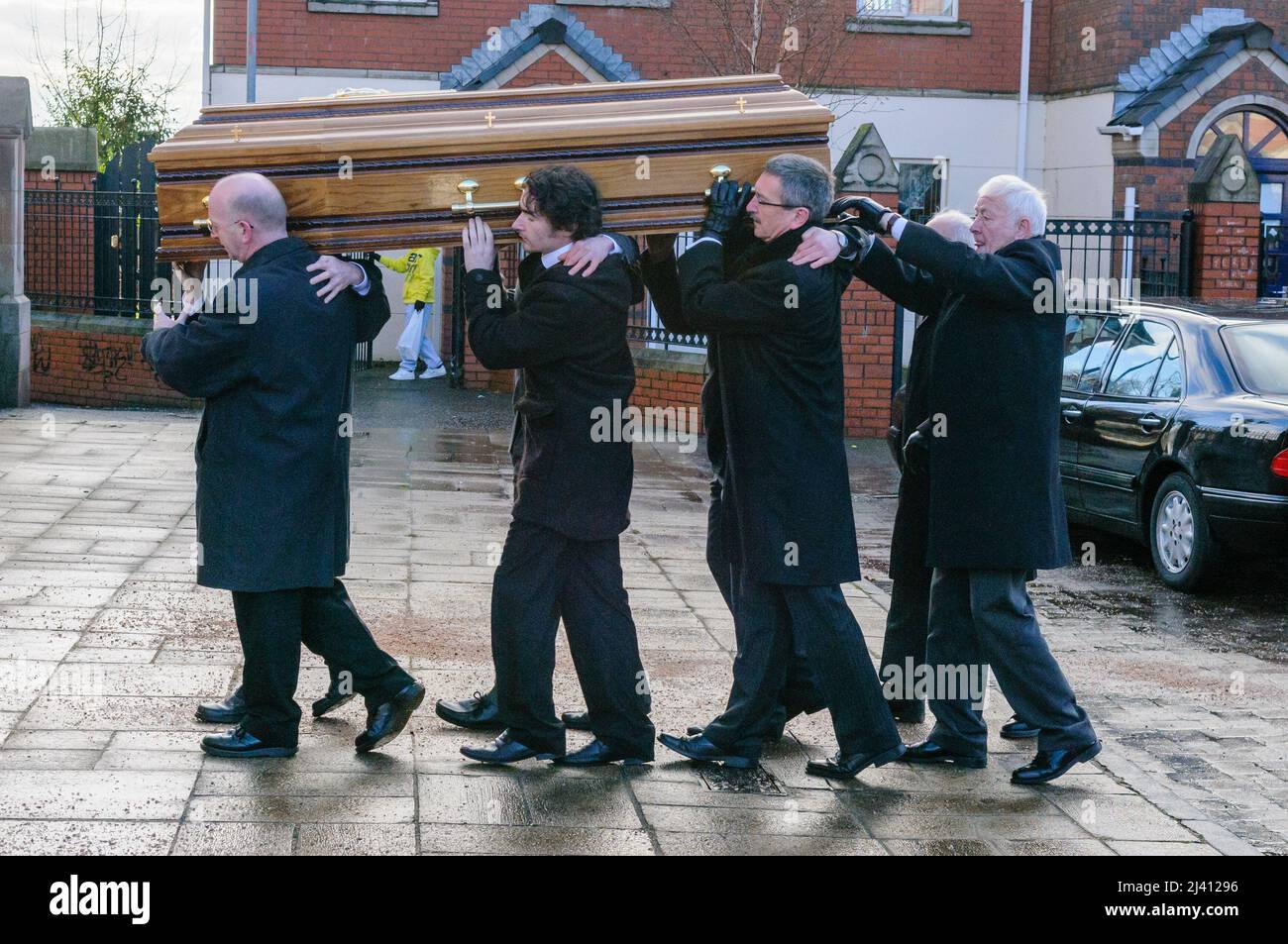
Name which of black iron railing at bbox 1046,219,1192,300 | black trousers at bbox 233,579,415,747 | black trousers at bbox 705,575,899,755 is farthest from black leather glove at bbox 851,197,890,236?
black iron railing at bbox 1046,219,1192,300

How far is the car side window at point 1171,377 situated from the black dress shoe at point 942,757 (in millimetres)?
4346

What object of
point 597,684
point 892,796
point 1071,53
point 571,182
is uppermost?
point 1071,53

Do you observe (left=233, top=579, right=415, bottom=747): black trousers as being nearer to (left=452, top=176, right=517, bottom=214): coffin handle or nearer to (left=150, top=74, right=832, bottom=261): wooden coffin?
(left=150, top=74, right=832, bottom=261): wooden coffin

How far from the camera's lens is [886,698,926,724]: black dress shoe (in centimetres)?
616

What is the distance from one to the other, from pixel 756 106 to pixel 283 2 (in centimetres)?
1746

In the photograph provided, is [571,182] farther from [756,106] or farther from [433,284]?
[433,284]

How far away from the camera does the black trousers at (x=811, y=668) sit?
5289 millimetres

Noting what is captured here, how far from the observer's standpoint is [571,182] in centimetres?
508

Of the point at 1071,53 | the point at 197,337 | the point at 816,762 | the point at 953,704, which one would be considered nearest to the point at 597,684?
the point at 816,762

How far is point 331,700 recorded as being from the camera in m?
5.70

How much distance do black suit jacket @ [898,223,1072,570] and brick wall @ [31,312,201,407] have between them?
12870 millimetres

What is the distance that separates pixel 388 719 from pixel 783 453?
5.09ft
